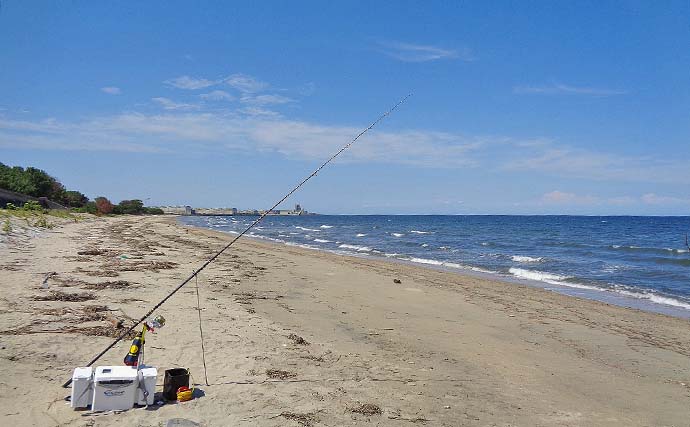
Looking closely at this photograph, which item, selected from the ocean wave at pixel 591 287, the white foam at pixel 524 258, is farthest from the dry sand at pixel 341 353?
the white foam at pixel 524 258

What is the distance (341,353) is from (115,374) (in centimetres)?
342

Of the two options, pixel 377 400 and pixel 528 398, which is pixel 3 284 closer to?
pixel 377 400

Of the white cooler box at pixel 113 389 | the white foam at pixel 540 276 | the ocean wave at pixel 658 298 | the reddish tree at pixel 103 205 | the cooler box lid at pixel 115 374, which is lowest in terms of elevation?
the ocean wave at pixel 658 298

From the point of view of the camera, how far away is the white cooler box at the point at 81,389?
491 cm

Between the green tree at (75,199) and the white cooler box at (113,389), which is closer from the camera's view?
the white cooler box at (113,389)

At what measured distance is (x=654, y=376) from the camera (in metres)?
7.89

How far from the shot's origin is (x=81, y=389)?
4.93 meters

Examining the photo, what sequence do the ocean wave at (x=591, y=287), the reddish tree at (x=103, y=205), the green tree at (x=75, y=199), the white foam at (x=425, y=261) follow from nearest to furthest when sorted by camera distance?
the ocean wave at (x=591, y=287)
the white foam at (x=425, y=261)
the green tree at (x=75, y=199)
the reddish tree at (x=103, y=205)

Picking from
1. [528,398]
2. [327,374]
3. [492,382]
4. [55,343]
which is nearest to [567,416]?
[528,398]

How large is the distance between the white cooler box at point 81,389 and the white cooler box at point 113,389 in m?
0.08

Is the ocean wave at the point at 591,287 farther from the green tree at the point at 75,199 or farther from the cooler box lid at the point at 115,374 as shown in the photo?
the green tree at the point at 75,199

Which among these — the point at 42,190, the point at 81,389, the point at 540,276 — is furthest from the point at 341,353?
the point at 42,190

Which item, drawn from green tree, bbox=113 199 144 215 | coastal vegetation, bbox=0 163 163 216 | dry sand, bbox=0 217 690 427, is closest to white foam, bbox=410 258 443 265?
dry sand, bbox=0 217 690 427

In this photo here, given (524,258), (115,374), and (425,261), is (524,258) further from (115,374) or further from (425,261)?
(115,374)
